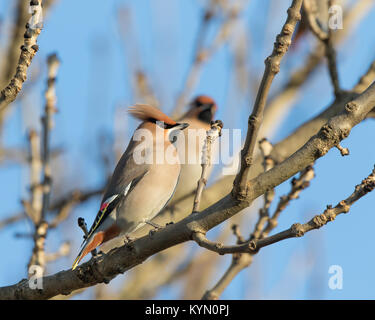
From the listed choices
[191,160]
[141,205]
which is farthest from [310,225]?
[191,160]

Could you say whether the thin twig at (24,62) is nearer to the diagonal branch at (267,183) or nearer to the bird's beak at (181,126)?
the diagonal branch at (267,183)

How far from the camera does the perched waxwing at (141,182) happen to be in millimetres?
3797

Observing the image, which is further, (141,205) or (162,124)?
(162,124)

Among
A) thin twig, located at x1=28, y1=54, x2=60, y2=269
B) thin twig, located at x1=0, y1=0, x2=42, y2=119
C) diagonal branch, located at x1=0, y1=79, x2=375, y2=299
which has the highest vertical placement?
thin twig, located at x1=28, y1=54, x2=60, y2=269

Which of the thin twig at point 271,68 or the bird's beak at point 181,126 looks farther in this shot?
the bird's beak at point 181,126

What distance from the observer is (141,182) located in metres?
4.05

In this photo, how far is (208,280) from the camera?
6164 mm

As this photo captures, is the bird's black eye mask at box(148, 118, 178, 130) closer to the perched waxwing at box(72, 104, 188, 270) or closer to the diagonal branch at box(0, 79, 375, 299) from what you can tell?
the perched waxwing at box(72, 104, 188, 270)

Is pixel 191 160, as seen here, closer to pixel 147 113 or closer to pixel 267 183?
pixel 147 113

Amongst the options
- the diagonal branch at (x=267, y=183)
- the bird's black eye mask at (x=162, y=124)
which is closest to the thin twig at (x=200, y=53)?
the bird's black eye mask at (x=162, y=124)

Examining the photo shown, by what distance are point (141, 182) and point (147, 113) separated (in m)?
0.52

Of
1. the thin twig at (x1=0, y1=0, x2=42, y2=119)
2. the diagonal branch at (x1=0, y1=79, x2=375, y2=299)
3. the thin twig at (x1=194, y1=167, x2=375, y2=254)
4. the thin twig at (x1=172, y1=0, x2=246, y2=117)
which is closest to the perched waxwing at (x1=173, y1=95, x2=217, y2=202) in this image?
the thin twig at (x1=172, y1=0, x2=246, y2=117)

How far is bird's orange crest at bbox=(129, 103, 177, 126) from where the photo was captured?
14.1 ft

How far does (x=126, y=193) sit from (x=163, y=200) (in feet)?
0.81
